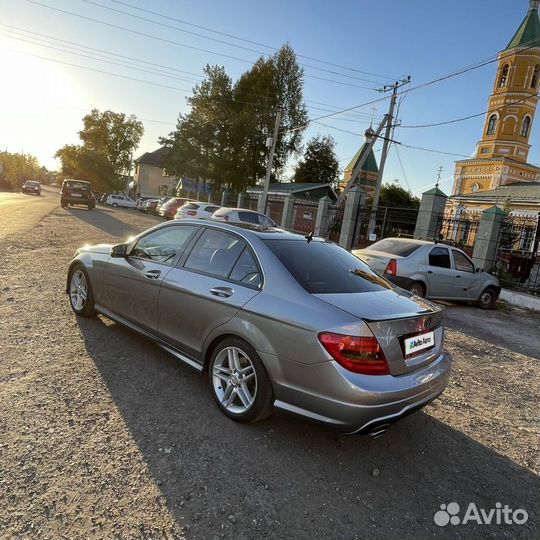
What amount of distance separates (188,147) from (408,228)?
30.6 m

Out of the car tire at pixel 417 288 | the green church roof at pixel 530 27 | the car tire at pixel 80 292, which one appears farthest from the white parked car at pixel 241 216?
the green church roof at pixel 530 27

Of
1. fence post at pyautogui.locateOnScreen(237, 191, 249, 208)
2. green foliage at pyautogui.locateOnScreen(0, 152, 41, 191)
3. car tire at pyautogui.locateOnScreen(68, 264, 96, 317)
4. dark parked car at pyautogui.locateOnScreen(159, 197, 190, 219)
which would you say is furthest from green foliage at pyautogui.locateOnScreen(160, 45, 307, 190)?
green foliage at pyautogui.locateOnScreen(0, 152, 41, 191)

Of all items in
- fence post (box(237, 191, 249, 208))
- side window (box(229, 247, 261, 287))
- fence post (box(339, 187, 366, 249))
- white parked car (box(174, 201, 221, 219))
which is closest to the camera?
side window (box(229, 247, 261, 287))

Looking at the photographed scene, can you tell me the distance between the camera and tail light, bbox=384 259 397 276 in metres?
8.63

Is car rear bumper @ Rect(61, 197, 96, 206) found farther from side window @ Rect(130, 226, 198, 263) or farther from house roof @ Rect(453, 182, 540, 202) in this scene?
house roof @ Rect(453, 182, 540, 202)

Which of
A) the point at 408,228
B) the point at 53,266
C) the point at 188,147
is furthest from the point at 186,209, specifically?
the point at 188,147

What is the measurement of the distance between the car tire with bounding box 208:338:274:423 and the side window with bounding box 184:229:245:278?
65cm

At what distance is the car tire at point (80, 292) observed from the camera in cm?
477

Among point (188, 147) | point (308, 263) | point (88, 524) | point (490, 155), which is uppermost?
point (490, 155)

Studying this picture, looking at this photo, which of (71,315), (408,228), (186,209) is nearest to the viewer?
(71,315)

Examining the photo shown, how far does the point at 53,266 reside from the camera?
25.7 feet

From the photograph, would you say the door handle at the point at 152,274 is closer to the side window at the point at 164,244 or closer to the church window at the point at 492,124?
the side window at the point at 164,244

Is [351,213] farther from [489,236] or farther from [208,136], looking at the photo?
[208,136]

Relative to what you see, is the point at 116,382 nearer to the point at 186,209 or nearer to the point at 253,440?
the point at 253,440
